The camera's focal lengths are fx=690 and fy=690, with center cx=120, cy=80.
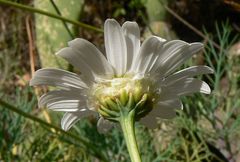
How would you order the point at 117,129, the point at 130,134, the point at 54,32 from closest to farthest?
1. the point at 130,134
2. the point at 117,129
3. the point at 54,32

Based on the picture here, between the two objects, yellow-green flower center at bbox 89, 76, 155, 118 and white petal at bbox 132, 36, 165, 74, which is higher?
white petal at bbox 132, 36, 165, 74

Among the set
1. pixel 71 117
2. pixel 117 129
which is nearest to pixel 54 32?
pixel 117 129

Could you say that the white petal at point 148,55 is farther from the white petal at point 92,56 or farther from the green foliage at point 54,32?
the green foliage at point 54,32

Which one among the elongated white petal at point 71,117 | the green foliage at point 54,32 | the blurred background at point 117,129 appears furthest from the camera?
the green foliage at point 54,32

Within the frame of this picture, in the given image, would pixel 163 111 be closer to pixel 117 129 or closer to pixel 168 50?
pixel 168 50

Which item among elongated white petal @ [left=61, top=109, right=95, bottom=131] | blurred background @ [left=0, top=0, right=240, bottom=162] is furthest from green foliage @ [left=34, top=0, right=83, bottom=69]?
elongated white petal @ [left=61, top=109, right=95, bottom=131]

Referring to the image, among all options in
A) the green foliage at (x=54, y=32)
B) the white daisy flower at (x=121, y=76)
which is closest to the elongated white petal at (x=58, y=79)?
the white daisy flower at (x=121, y=76)

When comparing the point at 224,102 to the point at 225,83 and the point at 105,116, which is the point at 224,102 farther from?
the point at 105,116

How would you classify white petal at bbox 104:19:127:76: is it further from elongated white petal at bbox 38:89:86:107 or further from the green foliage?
the green foliage
